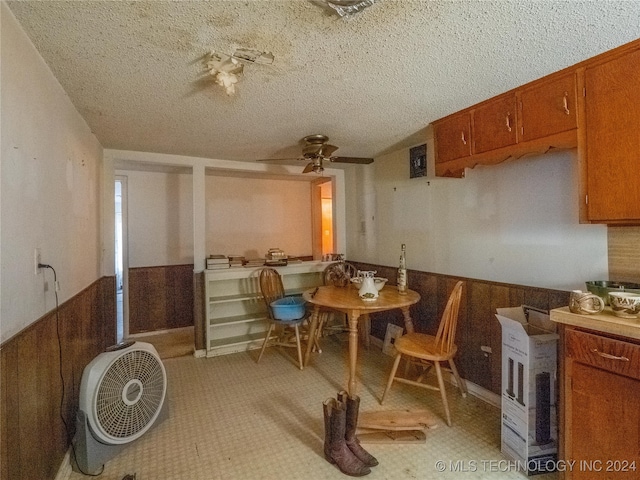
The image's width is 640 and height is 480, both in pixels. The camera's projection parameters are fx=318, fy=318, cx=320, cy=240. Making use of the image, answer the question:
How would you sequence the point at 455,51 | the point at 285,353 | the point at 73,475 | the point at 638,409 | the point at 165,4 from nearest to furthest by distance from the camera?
the point at 165,4, the point at 638,409, the point at 455,51, the point at 73,475, the point at 285,353

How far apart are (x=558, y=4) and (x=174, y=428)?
117 inches

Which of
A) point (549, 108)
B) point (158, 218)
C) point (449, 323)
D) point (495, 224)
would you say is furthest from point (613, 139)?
point (158, 218)

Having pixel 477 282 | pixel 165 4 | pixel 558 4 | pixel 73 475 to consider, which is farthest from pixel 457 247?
pixel 73 475

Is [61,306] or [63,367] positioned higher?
[61,306]

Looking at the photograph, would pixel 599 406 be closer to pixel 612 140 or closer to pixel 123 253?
pixel 612 140

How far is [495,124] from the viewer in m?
2.05

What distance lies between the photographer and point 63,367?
1749 mm

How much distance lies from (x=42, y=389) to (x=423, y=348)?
7.17 feet

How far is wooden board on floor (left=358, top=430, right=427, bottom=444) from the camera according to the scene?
1958 mm

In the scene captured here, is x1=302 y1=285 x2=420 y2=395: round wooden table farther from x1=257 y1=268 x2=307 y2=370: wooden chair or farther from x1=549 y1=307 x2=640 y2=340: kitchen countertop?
x1=549 y1=307 x2=640 y2=340: kitchen countertop

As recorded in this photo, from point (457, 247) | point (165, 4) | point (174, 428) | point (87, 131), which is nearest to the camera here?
point (165, 4)

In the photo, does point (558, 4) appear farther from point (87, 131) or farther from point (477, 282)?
point (87, 131)

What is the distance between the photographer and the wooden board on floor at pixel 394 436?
1.96m

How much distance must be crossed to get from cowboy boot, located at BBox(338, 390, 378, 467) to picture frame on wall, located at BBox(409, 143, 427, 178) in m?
2.08
